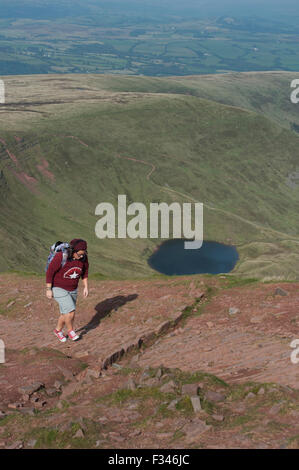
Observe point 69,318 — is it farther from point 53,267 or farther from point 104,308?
point 104,308

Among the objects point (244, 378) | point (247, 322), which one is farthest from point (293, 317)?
point (244, 378)

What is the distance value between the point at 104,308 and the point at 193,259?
396 feet

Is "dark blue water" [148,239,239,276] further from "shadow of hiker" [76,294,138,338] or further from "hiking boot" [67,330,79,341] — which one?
"hiking boot" [67,330,79,341]

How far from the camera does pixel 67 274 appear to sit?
19984 mm

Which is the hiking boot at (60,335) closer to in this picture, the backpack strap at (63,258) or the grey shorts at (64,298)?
the grey shorts at (64,298)

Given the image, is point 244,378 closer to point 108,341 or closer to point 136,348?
point 136,348

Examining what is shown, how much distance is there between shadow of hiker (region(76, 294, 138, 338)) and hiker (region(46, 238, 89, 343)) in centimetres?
212

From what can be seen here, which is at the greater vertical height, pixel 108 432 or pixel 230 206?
pixel 108 432

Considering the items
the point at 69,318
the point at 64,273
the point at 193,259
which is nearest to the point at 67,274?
the point at 64,273

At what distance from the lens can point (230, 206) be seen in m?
190

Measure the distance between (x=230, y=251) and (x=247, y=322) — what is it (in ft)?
441

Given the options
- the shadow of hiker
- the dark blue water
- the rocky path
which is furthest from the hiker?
the dark blue water

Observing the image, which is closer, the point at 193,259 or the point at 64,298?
the point at 64,298
